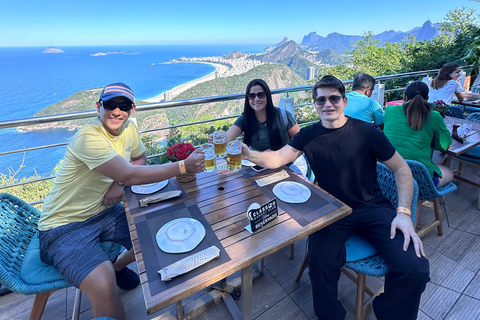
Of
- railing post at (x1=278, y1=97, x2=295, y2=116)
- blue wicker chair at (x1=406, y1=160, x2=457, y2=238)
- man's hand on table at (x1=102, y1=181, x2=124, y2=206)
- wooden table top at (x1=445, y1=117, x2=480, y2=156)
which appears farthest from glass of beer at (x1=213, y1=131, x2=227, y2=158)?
wooden table top at (x1=445, y1=117, x2=480, y2=156)

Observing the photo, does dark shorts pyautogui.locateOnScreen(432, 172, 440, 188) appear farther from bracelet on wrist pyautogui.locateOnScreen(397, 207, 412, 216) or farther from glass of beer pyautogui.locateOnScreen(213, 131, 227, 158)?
glass of beer pyautogui.locateOnScreen(213, 131, 227, 158)

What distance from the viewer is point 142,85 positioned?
64688mm

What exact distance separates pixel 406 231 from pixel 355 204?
322 mm

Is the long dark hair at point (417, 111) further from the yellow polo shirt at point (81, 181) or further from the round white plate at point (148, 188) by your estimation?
the yellow polo shirt at point (81, 181)

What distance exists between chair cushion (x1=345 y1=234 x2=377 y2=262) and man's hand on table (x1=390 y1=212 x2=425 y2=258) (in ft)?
0.52

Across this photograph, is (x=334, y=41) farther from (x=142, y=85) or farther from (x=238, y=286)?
(x=238, y=286)

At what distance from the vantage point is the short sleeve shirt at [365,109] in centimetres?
291

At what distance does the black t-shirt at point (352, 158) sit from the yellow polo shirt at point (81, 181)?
1.35 meters

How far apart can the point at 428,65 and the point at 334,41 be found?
110m

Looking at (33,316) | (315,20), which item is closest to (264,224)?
(33,316)

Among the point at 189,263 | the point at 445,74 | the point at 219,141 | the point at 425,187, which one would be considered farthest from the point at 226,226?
the point at 445,74

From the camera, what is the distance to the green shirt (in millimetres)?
2113

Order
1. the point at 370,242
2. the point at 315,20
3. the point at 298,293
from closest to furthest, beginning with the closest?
the point at 370,242 → the point at 298,293 → the point at 315,20

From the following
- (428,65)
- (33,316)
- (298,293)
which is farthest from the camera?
(428,65)
